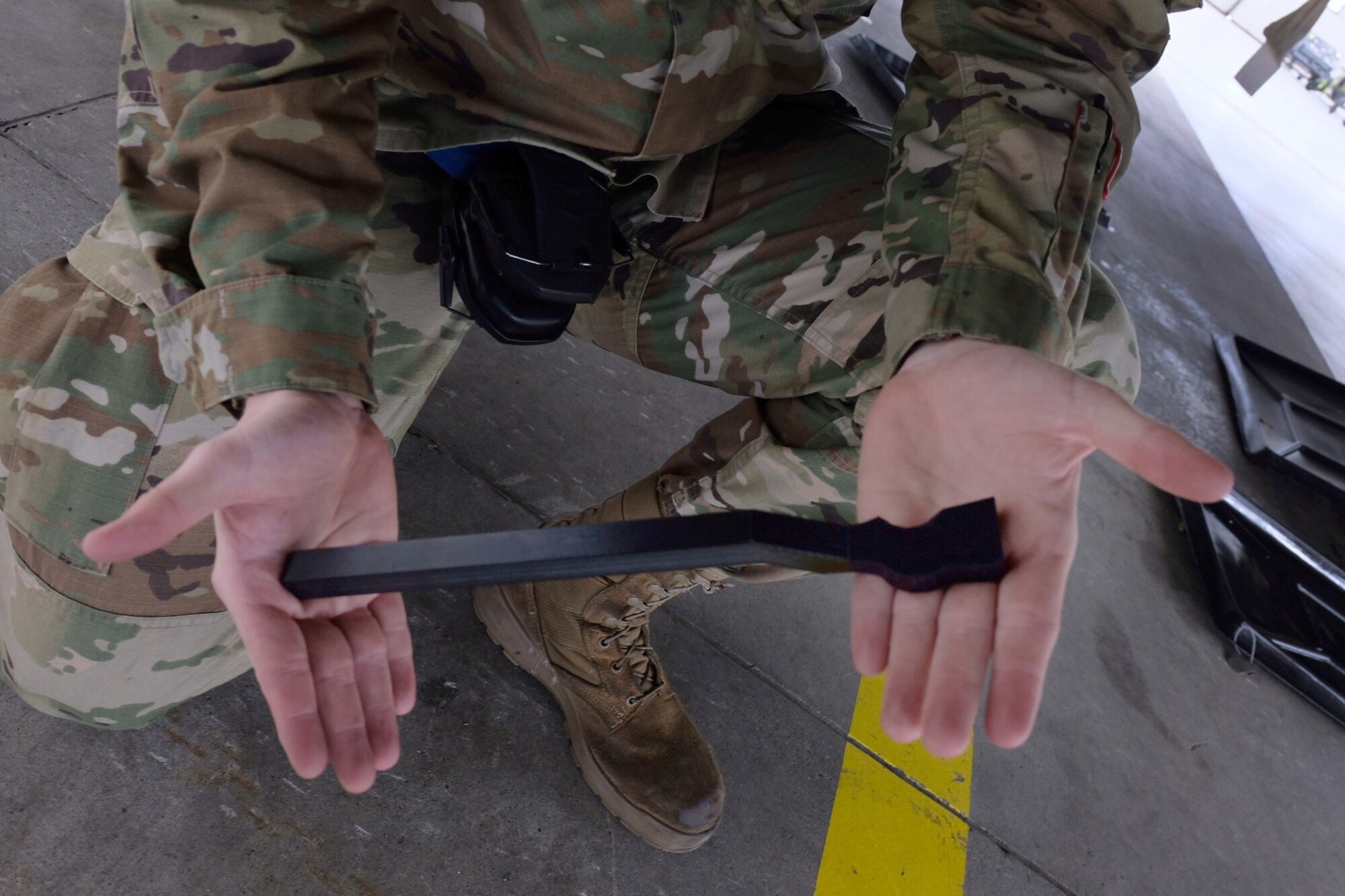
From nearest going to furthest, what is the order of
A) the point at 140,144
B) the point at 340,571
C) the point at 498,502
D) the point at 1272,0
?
the point at 340,571 < the point at 140,144 < the point at 498,502 < the point at 1272,0

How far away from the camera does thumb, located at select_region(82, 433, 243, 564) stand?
49cm

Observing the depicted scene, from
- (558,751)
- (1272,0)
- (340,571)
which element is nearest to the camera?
(340,571)

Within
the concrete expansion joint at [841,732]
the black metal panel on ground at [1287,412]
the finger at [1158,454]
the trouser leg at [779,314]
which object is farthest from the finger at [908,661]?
the black metal panel on ground at [1287,412]

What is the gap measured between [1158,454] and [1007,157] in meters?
0.35

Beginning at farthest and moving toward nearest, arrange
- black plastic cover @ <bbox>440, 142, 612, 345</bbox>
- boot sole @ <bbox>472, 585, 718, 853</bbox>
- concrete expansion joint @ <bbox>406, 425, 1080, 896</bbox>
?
concrete expansion joint @ <bbox>406, 425, 1080, 896</bbox>
boot sole @ <bbox>472, 585, 718, 853</bbox>
black plastic cover @ <bbox>440, 142, 612, 345</bbox>

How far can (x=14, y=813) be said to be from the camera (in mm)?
801

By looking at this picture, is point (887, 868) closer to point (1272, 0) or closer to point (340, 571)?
point (340, 571)

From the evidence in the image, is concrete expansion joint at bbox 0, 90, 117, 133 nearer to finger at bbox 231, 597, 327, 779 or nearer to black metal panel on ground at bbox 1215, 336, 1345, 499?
finger at bbox 231, 597, 327, 779

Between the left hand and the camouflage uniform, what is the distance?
55 mm

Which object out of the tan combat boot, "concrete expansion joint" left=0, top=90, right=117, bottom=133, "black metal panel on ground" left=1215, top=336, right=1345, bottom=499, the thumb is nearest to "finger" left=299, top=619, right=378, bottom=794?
the thumb

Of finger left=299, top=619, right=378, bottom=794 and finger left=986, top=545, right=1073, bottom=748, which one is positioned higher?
finger left=986, top=545, right=1073, bottom=748

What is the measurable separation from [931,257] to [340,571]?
0.53 meters

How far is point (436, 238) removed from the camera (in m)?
0.91

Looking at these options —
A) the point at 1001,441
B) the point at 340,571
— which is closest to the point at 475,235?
the point at 340,571
